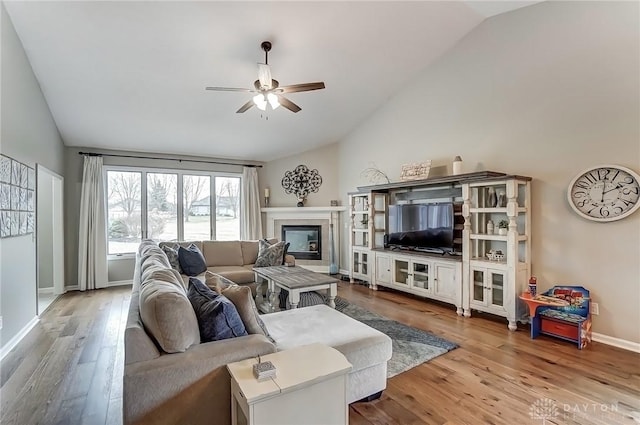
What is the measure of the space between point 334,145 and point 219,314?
18.4 ft

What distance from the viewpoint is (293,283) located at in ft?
12.3

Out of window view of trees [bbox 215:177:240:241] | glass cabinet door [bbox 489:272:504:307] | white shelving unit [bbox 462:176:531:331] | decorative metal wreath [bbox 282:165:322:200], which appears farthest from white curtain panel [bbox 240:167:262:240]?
glass cabinet door [bbox 489:272:504:307]

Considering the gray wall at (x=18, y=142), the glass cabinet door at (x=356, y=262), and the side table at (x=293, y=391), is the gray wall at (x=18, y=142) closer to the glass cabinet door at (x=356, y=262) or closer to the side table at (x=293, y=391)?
the side table at (x=293, y=391)

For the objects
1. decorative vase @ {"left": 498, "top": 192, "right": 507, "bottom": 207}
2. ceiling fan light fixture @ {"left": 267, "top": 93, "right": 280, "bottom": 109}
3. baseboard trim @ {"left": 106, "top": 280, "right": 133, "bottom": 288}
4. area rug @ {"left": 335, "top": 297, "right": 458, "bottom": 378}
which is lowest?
area rug @ {"left": 335, "top": 297, "right": 458, "bottom": 378}

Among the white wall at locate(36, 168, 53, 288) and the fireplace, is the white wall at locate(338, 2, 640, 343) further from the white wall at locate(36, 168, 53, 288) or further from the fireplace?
the white wall at locate(36, 168, 53, 288)

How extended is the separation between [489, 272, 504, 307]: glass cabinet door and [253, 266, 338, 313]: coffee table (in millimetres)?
1867

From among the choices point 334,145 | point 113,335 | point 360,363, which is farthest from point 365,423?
point 334,145

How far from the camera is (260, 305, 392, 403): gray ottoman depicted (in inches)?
83.4

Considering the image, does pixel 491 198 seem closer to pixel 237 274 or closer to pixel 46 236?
pixel 237 274

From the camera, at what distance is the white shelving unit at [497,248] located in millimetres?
3662

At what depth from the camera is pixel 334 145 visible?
6992 mm

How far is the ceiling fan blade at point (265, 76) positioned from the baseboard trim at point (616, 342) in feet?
13.6

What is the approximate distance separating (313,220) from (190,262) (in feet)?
9.59

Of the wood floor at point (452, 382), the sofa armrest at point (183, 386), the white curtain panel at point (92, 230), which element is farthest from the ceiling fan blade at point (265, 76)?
the white curtain panel at point (92, 230)
